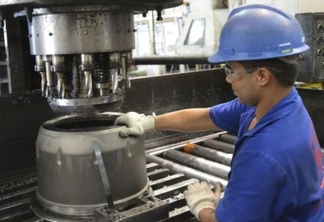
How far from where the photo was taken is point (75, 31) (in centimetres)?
97

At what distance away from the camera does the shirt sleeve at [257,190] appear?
79cm

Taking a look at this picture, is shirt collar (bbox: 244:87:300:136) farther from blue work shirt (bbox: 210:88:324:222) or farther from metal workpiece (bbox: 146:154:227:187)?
metal workpiece (bbox: 146:154:227:187)

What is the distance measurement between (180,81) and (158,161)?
0.42 metres

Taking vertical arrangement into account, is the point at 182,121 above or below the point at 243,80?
below

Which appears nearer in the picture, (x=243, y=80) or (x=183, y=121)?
(x=243, y=80)

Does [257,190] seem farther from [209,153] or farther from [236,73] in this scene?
[209,153]

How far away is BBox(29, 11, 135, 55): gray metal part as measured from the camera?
967mm

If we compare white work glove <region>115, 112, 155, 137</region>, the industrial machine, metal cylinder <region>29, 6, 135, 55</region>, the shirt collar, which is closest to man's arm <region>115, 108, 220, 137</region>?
white work glove <region>115, 112, 155, 137</region>

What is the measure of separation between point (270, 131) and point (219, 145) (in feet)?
2.74

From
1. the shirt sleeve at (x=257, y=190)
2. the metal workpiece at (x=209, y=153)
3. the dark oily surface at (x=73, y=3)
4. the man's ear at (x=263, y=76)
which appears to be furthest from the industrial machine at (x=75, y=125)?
the man's ear at (x=263, y=76)

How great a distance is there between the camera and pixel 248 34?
84cm

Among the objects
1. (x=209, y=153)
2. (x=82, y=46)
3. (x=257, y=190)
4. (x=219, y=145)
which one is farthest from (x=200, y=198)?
(x=219, y=145)

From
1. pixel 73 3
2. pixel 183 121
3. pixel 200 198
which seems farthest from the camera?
pixel 183 121

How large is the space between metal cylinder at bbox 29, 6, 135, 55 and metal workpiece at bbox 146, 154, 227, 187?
1.74ft
